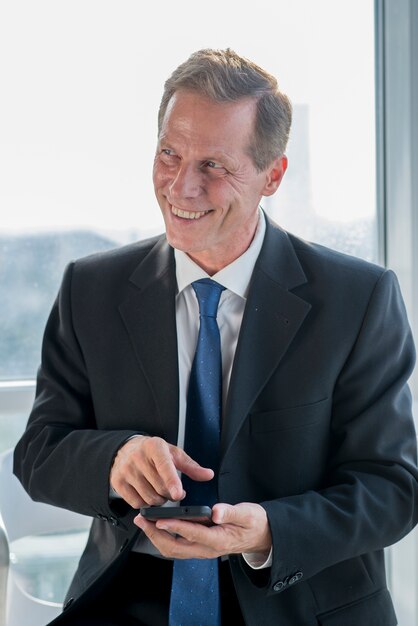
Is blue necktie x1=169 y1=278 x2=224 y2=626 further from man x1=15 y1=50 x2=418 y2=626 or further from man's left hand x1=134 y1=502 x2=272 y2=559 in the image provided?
man's left hand x1=134 y1=502 x2=272 y2=559

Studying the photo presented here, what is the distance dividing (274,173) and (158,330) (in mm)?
392

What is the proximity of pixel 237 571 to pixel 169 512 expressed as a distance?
0.82 ft

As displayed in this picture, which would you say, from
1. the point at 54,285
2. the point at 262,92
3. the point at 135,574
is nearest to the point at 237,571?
the point at 135,574

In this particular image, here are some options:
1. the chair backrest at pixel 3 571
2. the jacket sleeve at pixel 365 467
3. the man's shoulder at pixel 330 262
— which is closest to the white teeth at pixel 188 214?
the man's shoulder at pixel 330 262

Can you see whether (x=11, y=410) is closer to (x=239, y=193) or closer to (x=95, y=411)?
(x=95, y=411)

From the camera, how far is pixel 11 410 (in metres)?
2.29

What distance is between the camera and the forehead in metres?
1.58

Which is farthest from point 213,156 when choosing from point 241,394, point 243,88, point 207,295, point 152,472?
point 152,472

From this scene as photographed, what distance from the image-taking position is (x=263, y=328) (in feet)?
5.36

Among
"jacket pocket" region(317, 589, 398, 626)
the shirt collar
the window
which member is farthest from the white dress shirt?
the window

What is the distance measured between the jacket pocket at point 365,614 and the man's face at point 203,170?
706 millimetres

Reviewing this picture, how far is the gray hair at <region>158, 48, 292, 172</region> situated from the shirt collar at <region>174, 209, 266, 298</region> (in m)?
0.17

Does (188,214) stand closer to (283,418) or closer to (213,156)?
(213,156)

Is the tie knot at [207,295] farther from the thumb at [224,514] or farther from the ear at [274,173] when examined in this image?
the thumb at [224,514]
